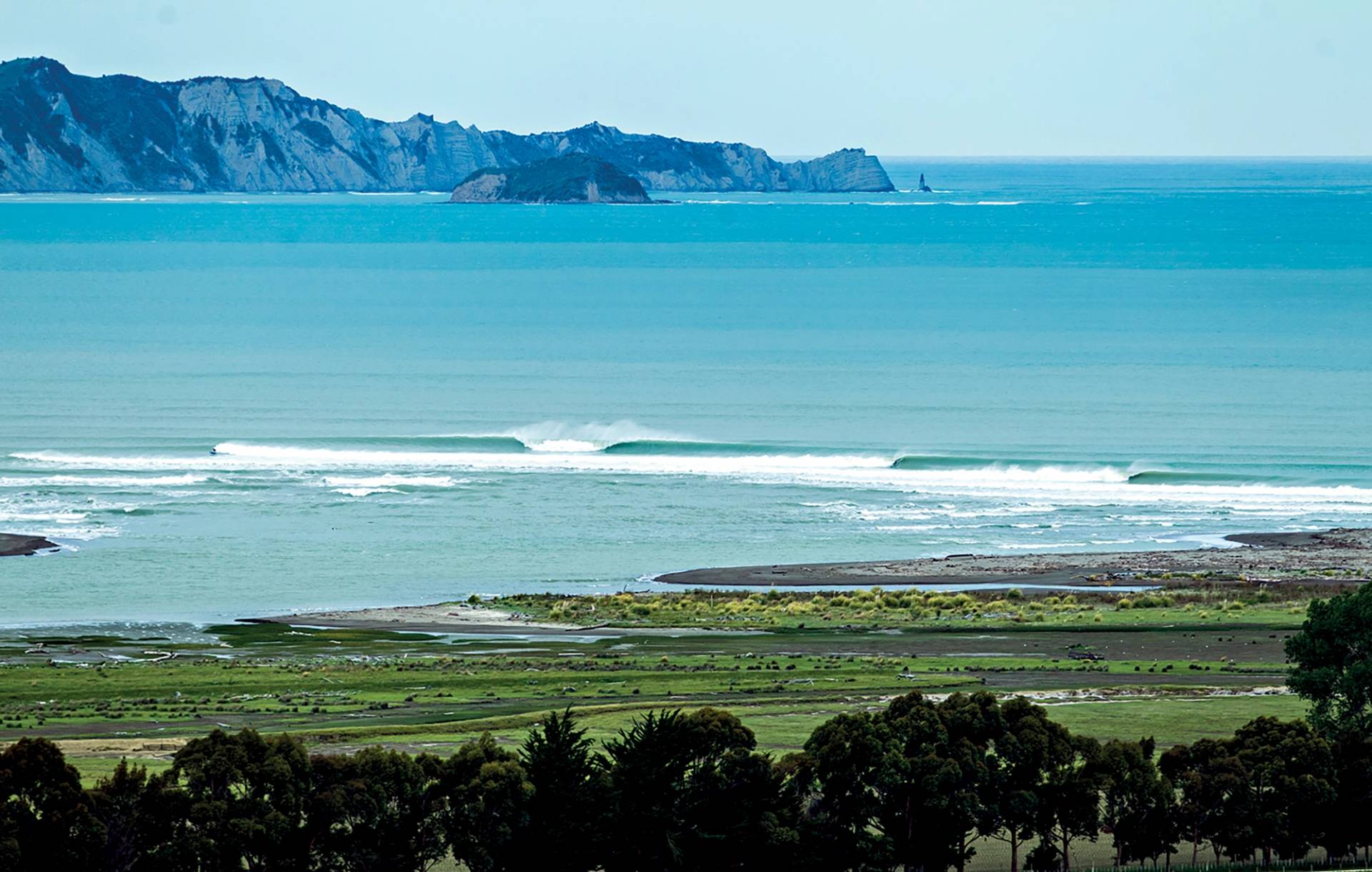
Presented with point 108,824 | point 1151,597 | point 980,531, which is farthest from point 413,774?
point 980,531

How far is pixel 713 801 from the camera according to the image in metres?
30.2

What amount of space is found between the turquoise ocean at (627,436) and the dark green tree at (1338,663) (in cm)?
3187

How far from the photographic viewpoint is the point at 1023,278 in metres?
187

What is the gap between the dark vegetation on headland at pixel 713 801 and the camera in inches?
1141

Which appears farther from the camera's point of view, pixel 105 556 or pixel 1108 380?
pixel 1108 380

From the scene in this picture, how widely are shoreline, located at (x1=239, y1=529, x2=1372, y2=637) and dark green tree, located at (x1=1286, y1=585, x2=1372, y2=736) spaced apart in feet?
78.2

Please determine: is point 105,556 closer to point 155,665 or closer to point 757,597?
point 155,665

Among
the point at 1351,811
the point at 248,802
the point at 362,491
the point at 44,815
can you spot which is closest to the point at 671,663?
the point at 248,802

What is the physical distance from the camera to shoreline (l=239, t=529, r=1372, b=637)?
57469 mm

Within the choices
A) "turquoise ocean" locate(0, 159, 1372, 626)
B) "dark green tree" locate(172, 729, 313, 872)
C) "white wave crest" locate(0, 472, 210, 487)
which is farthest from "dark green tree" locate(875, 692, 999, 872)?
"white wave crest" locate(0, 472, 210, 487)

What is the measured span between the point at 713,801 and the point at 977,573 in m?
35.5

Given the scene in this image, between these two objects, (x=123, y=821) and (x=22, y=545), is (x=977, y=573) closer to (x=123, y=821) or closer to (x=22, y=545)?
(x=22, y=545)

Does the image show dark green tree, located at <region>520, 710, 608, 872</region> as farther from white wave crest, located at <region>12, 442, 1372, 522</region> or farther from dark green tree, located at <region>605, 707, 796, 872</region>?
white wave crest, located at <region>12, 442, 1372, 522</region>

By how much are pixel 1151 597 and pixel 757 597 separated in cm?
1286
